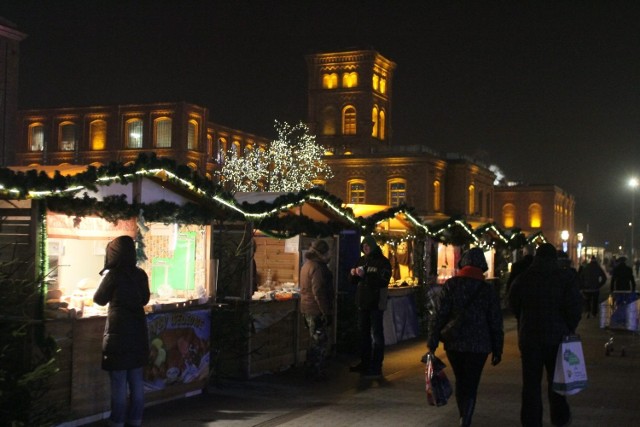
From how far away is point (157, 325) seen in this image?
958cm

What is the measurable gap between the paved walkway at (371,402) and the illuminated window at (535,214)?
7923 centimetres

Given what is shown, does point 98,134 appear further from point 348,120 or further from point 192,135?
point 348,120

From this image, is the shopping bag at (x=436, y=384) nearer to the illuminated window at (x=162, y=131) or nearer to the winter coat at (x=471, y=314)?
the winter coat at (x=471, y=314)

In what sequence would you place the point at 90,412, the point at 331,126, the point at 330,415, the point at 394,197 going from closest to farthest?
1. the point at 90,412
2. the point at 330,415
3. the point at 394,197
4. the point at 331,126

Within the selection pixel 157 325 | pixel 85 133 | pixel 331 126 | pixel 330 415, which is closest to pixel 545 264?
pixel 330 415

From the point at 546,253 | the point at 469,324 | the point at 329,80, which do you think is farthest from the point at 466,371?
the point at 329,80

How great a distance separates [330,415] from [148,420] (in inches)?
77.5

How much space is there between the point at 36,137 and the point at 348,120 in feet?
100

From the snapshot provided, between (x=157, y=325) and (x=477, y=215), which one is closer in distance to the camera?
(x=157, y=325)

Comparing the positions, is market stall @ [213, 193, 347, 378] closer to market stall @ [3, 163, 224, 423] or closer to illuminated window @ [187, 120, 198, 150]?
market stall @ [3, 163, 224, 423]

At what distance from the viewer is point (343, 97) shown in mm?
72000

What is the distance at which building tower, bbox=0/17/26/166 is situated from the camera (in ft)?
167

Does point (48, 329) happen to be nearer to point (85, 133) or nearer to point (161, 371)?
point (161, 371)

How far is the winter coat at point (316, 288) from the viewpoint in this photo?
1176 cm
